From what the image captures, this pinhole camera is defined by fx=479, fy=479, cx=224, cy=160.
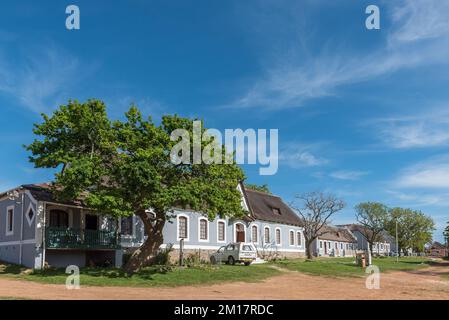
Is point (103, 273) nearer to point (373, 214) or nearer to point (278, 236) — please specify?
point (278, 236)

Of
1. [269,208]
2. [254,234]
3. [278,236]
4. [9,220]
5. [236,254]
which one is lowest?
[236,254]

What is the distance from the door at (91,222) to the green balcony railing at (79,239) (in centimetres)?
108

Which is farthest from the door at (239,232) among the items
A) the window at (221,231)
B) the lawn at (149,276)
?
the lawn at (149,276)

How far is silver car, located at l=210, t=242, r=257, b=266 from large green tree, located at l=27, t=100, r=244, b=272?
7.91 metres

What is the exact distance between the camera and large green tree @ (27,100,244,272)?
893 inches

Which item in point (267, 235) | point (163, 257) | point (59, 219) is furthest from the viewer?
point (267, 235)

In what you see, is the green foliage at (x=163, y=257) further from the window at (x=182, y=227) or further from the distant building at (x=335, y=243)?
the distant building at (x=335, y=243)

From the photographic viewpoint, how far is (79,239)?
26.6m

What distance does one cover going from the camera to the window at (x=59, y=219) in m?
26.8

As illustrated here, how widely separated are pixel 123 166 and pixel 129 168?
33 centimetres

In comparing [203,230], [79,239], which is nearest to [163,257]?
[203,230]

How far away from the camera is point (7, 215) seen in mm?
28250
